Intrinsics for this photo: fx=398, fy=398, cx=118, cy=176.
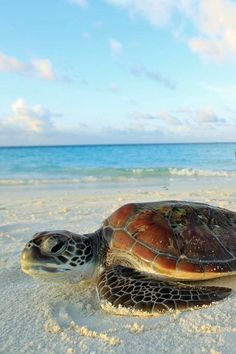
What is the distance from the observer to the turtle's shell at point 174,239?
9.44 ft

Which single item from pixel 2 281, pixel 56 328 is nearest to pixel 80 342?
pixel 56 328

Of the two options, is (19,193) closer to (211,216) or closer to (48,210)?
(48,210)

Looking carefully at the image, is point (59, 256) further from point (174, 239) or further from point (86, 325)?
point (174, 239)

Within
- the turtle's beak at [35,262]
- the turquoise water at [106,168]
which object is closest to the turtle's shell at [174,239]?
the turtle's beak at [35,262]

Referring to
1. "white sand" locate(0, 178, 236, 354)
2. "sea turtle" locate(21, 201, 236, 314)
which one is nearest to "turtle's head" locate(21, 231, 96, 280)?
"sea turtle" locate(21, 201, 236, 314)

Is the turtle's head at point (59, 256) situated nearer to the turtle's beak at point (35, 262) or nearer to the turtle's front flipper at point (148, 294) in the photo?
the turtle's beak at point (35, 262)

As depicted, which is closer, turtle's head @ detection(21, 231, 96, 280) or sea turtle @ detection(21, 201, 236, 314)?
sea turtle @ detection(21, 201, 236, 314)

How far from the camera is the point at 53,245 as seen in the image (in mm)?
2914

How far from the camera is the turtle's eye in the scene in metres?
2.89

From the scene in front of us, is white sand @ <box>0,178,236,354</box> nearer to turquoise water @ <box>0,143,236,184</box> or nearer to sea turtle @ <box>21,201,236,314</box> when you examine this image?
sea turtle @ <box>21,201,236,314</box>

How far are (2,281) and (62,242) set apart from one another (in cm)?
87

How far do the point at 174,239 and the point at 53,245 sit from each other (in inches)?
35.4

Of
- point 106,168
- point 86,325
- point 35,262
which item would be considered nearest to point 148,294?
point 86,325

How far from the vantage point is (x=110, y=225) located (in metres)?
3.27
